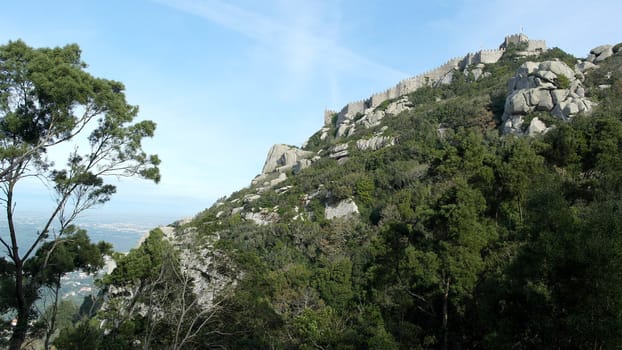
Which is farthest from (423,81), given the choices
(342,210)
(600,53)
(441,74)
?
(342,210)

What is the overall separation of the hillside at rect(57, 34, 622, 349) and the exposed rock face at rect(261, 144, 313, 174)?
27.9 metres

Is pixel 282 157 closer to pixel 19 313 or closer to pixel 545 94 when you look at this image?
pixel 545 94

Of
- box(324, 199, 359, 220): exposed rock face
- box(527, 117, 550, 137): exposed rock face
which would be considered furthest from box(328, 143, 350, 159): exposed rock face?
box(527, 117, 550, 137): exposed rock face

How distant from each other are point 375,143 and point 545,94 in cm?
2062

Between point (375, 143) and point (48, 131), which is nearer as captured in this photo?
point (48, 131)

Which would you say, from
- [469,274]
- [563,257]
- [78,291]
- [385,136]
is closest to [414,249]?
[469,274]

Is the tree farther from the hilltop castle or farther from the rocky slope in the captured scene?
the hilltop castle

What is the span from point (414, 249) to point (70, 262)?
886 centimetres

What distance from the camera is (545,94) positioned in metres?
31.5

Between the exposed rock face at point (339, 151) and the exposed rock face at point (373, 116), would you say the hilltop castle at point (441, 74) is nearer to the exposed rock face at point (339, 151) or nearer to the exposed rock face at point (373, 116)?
the exposed rock face at point (373, 116)

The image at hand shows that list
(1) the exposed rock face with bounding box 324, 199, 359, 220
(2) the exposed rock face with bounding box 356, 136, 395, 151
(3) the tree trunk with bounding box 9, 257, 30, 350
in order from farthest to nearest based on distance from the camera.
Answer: (2) the exposed rock face with bounding box 356, 136, 395, 151, (1) the exposed rock face with bounding box 324, 199, 359, 220, (3) the tree trunk with bounding box 9, 257, 30, 350

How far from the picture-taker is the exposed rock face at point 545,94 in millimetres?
29375

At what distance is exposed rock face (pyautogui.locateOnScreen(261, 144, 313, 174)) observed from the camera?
65312 mm

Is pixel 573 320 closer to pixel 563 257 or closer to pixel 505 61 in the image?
pixel 563 257
